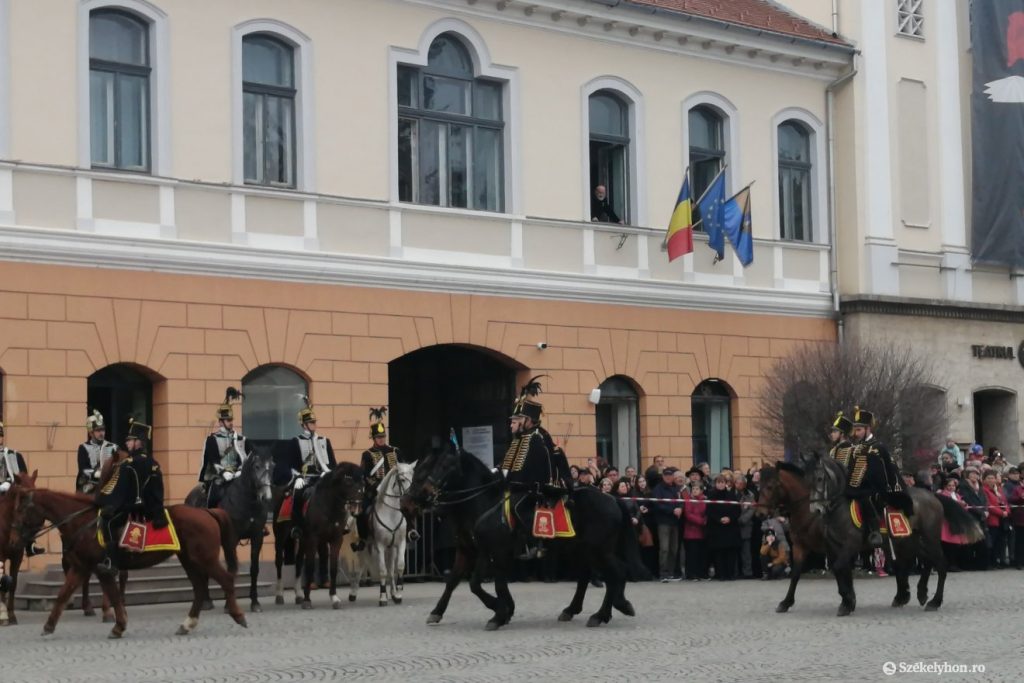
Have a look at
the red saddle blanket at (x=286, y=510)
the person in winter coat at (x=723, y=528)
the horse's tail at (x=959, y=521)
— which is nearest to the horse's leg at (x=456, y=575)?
the red saddle blanket at (x=286, y=510)

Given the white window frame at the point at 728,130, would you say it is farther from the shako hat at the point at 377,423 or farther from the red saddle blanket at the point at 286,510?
the red saddle blanket at the point at 286,510

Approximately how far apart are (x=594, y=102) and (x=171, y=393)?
31.3 feet

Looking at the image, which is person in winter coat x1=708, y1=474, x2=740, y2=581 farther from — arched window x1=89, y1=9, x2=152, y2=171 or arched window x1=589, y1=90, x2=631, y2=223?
arched window x1=89, y1=9, x2=152, y2=171

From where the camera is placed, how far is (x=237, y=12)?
24.7m

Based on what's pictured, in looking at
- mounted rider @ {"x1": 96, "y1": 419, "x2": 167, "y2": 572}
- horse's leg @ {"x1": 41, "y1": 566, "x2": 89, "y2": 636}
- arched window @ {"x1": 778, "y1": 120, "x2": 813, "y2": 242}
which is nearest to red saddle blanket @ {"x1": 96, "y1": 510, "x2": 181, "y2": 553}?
mounted rider @ {"x1": 96, "y1": 419, "x2": 167, "y2": 572}

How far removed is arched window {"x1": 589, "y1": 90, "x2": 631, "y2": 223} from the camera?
2925cm

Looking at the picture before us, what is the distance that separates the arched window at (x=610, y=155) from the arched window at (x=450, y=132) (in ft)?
6.69

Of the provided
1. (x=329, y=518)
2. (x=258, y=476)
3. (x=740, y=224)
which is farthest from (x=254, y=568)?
(x=740, y=224)

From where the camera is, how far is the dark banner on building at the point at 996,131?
33.8 m

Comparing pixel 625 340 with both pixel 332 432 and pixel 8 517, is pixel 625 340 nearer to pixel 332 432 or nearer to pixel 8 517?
pixel 332 432

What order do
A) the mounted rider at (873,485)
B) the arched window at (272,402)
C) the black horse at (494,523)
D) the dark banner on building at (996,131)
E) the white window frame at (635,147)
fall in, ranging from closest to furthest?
the black horse at (494,523) → the mounted rider at (873,485) → the arched window at (272,402) → the white window frame at (635,147) → the dark banner on building at (996,131)

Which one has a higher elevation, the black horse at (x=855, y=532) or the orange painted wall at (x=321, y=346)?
the orange painted wall at (x=321, y=346)

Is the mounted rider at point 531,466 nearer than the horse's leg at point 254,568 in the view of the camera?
Yes

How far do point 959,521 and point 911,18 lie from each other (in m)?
16.1
